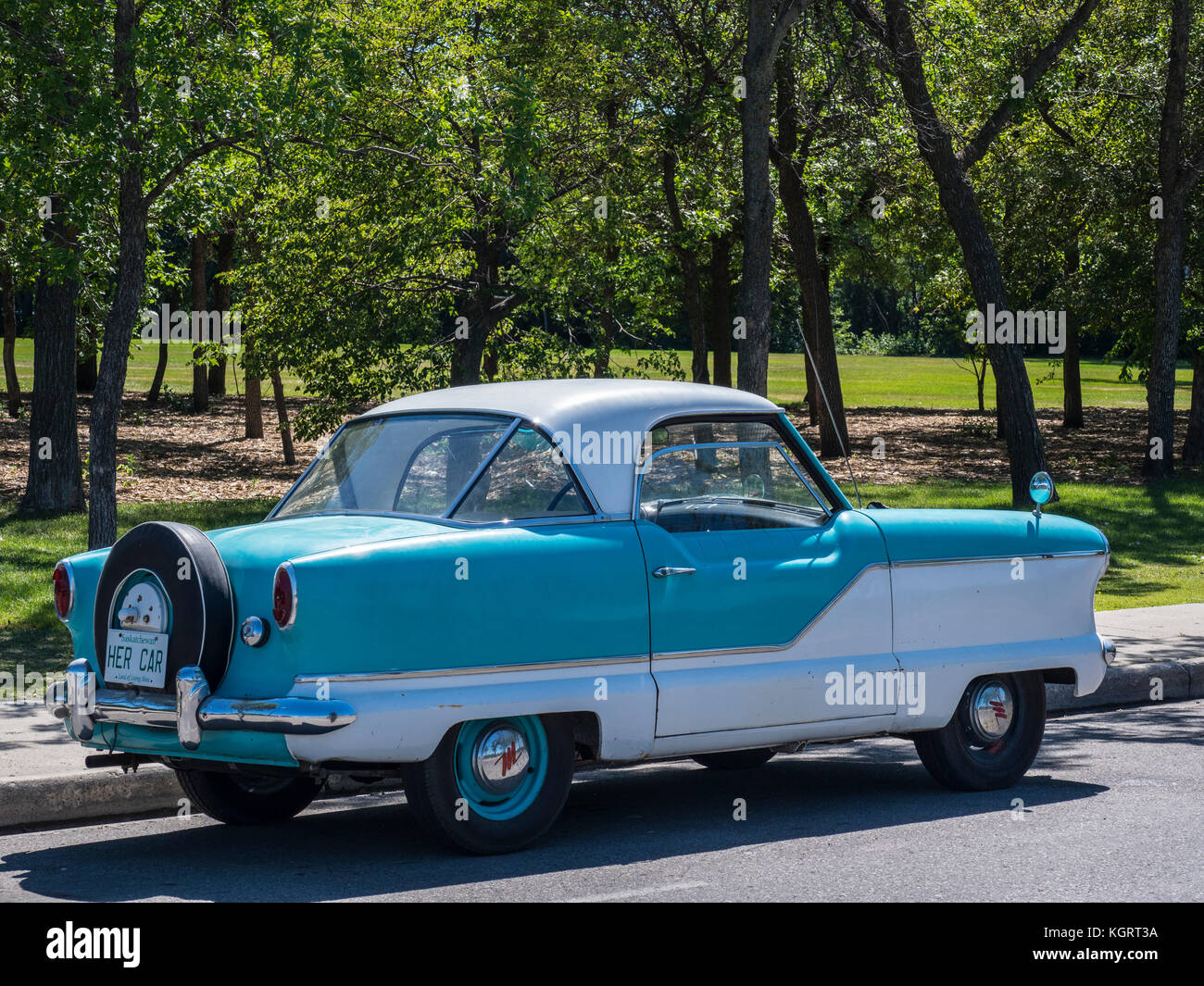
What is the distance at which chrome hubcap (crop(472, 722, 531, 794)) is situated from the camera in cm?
595

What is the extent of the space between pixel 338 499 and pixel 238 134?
6.75 meters

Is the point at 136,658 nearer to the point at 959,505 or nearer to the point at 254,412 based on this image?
the point at 959,505

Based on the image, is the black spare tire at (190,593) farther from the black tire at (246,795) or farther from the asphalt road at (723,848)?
the black tire at (246,795)

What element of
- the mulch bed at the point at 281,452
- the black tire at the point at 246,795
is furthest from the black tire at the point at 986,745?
the mulch bed at the point at 281,452

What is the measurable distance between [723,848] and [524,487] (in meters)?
1.73

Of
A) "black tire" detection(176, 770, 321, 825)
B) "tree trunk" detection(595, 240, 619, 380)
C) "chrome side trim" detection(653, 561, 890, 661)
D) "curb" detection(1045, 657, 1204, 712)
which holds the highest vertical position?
"tree trunk" detection(595, 240, 619, 380)

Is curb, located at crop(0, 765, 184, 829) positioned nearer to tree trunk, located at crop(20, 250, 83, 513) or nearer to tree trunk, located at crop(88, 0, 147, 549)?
tree trunk, located at crop(88, 0, 147, 549)

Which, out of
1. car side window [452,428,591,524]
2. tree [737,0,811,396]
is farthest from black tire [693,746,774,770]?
tree [737,0,811,396]

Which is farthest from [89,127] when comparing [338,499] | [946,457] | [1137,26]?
[1137,26]

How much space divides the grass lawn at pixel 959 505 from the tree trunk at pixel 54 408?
0.64 metres

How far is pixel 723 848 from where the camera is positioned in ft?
20.8

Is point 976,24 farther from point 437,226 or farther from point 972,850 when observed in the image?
point 972,850

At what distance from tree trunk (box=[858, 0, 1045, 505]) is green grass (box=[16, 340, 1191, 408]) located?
1800cm

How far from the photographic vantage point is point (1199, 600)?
14.9m
